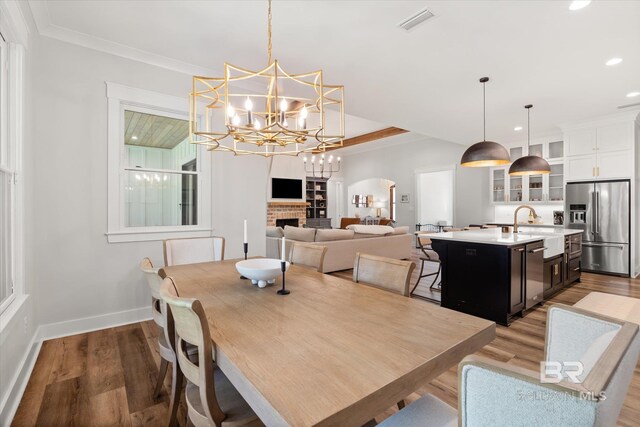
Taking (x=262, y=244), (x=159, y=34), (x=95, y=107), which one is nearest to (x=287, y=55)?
(x=159, y=34)

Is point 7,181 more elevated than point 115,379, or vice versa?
point 7,181

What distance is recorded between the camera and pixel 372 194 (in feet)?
38.9

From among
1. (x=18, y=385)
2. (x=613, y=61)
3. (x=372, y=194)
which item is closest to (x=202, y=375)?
(x=18, y=385)

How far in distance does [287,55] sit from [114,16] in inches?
57.7

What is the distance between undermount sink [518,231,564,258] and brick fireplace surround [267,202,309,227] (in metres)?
6.81

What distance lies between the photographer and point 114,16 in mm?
2561

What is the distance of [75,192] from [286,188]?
281 inches

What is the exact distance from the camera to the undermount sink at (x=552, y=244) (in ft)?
12.1

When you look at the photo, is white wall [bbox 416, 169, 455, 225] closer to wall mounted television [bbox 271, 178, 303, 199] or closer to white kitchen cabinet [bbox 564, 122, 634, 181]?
wall mounted television [bbox 271, 178, 303, 199]

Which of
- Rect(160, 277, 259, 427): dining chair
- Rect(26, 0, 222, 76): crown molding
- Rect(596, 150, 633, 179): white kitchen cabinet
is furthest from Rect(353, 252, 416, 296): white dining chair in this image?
Rect(596, 150, 633, 179): white kitchen cabinet

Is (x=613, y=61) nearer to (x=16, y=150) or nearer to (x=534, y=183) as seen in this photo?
(x=534, y=183)

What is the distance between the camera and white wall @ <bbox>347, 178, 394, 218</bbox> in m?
11.5

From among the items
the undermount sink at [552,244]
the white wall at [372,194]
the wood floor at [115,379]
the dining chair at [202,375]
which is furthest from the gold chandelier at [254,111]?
the white wall at [372,194]

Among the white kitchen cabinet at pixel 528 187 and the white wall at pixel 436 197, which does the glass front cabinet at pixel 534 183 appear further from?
the white wall at pixel 436 197
